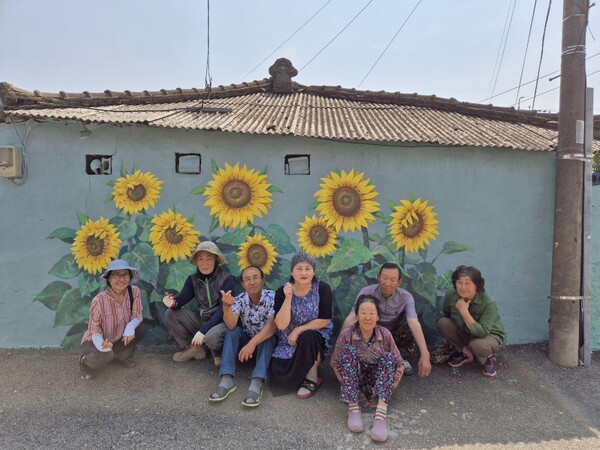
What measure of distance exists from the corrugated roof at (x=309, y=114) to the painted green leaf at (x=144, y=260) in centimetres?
135

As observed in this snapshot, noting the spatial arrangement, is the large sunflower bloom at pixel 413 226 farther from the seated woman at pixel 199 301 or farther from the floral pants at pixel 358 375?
Result: the seated woman at pixel 199 301

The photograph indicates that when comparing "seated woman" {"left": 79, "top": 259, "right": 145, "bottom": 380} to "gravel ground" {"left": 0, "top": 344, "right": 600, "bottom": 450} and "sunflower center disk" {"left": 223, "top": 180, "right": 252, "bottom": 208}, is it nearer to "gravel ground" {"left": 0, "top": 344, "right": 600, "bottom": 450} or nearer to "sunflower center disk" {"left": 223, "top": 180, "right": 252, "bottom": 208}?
"gravel ground" {"left": 0, "top": 344, "right": 600, "bottom": 450}

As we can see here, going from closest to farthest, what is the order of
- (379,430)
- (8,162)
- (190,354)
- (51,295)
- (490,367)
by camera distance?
(379,430), (490,367), (190,354), (8,162), (51,295)

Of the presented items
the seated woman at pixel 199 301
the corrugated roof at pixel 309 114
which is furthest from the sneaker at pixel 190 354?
the corrugated roof at pixel 309 114

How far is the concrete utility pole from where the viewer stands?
157 inches

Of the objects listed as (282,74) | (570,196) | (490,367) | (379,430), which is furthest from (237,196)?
(282,74)

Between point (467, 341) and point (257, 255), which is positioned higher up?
point (257, 255)

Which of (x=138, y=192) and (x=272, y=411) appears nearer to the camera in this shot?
(x=272, y=411)

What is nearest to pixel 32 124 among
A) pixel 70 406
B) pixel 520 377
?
pixel 70 406

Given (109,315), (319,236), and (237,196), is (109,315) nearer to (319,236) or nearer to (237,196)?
(237,196)

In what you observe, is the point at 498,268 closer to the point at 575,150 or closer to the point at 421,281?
the point at 421,281

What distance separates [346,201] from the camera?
450 centimetres

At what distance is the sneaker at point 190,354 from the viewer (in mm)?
4039

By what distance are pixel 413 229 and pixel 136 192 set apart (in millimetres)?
3095
